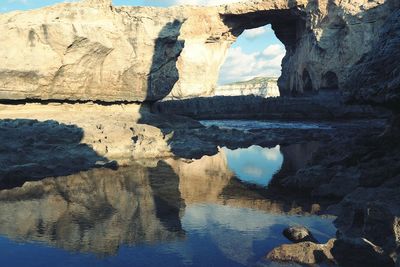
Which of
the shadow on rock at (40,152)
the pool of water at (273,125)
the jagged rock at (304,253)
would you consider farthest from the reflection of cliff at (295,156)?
the jagged rock at (304,253)

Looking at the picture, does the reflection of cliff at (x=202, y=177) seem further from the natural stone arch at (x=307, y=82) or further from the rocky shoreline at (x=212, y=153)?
the natural stone arch at (x=307, y=82)

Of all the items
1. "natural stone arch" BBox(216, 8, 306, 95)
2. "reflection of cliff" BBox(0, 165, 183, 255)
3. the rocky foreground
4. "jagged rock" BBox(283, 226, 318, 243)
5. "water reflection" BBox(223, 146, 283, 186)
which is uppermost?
"natural stone arch" BBox(216, 8, 306, 95)

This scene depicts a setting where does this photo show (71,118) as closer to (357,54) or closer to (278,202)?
(278,202)

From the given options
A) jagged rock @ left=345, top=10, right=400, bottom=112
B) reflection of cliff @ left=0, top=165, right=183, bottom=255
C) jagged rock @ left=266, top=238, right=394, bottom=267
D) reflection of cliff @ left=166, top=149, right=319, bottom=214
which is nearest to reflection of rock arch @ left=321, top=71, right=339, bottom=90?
reflection of cliff @ left=166, top=149, right=319, bottom=214

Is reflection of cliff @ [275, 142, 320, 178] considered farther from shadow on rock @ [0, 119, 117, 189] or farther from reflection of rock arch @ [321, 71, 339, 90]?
reflection of rock arch @ [321, 71, 339, 90]

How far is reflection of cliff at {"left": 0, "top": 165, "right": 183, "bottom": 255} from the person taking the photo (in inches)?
336

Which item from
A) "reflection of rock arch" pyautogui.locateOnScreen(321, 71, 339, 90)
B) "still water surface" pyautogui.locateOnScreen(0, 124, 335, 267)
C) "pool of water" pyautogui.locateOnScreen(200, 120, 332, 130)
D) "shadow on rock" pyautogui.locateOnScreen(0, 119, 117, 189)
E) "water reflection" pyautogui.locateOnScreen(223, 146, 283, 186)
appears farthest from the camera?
"reflection of rock arch" pyautogui.locateOnScreen(321, 71, 339, 90)

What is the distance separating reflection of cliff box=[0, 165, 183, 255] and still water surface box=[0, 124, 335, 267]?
0.9 inches

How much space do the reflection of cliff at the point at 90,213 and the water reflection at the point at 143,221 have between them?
0.02m

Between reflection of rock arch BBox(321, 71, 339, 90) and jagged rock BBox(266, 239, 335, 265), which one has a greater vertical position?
reflection of rock arch BBox(321, 71, 339, 90)

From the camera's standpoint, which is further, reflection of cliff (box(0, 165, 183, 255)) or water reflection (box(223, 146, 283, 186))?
water reflection (box(223, 146, 283, 186))

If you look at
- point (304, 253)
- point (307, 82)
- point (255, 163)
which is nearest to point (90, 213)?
point (304, 253)

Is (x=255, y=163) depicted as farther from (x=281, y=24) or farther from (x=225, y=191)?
(x=281, y=24)

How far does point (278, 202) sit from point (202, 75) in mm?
64177
